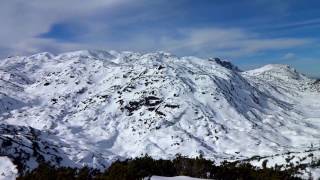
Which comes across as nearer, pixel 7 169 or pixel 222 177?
pixel 222 177

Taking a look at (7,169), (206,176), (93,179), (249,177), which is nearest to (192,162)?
(206,176)

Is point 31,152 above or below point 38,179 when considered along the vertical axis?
above

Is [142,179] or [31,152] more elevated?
[31,152]

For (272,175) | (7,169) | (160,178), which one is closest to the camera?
(160,178)

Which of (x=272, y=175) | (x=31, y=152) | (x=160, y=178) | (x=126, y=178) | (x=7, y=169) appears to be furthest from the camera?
(x=31, y=152)

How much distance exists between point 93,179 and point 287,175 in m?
15.2

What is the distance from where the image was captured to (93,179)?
2881 cm

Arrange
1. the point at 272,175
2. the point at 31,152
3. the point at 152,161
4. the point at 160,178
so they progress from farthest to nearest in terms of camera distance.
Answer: the point at 31,152 → the point at 152,161 → the point at 272,175 → the point at 160,178

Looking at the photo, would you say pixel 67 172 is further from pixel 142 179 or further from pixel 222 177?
pixel 222 177

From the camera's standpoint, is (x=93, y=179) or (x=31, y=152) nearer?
(x=93, y=179)

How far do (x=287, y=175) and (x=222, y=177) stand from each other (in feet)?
17.2

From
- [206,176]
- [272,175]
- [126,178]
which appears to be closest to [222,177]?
[206,176]

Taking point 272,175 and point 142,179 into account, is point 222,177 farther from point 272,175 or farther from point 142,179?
point 142,179

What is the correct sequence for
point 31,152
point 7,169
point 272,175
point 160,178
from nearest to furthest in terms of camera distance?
point 160,178
point 272,175
point 7,169
point 31,152
